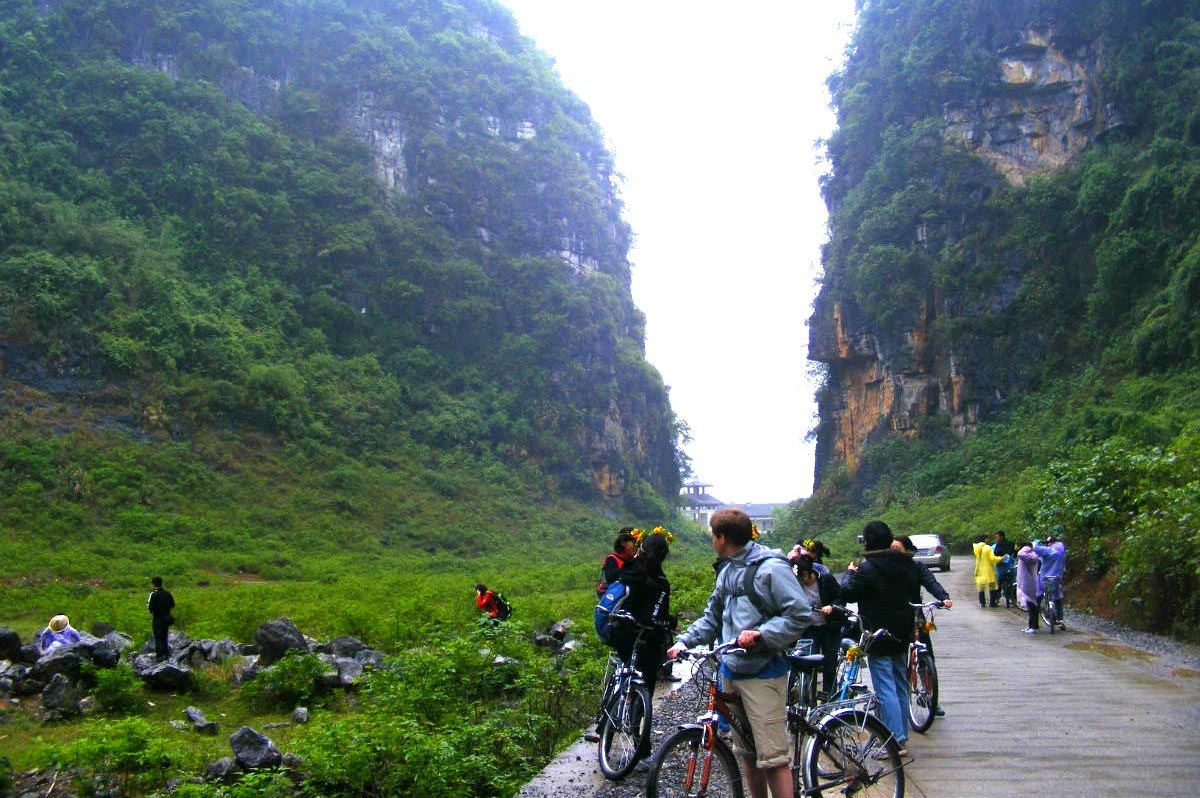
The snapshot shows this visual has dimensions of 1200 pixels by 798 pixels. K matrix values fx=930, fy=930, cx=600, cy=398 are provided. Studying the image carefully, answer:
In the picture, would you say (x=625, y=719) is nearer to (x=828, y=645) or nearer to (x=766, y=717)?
(x=766, y=717)

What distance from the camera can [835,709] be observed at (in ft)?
17.6

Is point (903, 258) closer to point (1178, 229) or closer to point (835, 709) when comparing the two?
point (1178, 229)

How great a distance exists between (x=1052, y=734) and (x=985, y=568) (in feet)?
34.7

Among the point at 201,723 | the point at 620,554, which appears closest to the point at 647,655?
the point at 620,554

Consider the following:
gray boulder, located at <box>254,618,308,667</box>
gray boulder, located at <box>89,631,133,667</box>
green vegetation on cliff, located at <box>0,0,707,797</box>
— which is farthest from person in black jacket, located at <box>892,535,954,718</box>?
gray boulder, located at <box>89,631,133,667</box>

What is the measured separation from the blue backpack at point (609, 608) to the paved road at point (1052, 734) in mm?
930

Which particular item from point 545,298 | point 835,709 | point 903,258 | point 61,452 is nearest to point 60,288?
point 61,452

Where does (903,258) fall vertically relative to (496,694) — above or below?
above

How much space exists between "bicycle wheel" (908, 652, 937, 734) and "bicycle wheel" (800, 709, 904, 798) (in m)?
2.17

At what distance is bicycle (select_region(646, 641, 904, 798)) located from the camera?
15.1 ft

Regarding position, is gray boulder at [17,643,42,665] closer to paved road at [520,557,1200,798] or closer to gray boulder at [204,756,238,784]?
gray boulder at [204,756,238,784]

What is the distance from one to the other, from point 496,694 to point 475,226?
191 feet

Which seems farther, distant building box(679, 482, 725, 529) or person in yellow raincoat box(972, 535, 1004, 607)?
distant building box(679, 482, 725, 529)

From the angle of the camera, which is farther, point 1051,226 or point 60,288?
point 1051,226
